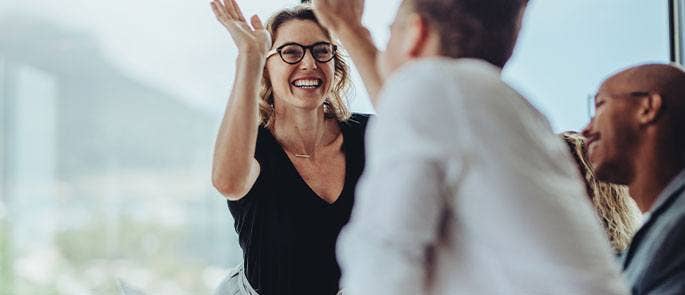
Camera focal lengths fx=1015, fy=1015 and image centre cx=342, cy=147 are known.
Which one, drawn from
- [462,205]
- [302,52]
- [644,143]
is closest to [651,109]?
[644,143]

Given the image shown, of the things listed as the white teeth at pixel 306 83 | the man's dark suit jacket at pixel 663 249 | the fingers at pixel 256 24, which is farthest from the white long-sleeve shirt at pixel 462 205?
the white teeth at pixel 306 83

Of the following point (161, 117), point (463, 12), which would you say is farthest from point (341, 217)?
point (161, 117)

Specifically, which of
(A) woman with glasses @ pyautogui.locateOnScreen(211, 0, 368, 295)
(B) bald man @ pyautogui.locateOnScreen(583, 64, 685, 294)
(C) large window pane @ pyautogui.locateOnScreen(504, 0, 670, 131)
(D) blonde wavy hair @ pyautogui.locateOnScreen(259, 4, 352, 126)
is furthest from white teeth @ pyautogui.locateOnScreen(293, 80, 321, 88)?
(C) large window pane @ pyautogui.locateOnScreen(504, 0, 670, 131)

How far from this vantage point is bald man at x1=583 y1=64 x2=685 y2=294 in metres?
1.27

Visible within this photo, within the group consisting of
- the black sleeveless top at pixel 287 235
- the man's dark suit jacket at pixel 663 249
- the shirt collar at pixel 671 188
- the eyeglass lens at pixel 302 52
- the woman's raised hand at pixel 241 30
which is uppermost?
the woman's raised hand at pixel 241 30

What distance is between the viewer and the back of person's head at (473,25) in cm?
98

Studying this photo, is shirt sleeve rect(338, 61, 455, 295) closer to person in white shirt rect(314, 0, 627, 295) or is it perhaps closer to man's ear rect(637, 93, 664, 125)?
person in white shirt rect(314, 0, 627, 295)

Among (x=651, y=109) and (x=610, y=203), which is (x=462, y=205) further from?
(x=610, y=203)

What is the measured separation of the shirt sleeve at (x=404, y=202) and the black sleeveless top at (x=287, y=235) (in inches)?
51.2

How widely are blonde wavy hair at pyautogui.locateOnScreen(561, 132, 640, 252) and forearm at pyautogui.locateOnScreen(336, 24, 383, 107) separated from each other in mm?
1043

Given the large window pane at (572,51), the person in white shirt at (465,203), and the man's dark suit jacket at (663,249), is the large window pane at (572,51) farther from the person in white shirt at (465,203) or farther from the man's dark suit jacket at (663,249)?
the person in white shirt at (465,203)

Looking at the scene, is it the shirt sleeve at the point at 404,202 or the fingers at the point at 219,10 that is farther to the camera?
the fingers at the point at 219,10

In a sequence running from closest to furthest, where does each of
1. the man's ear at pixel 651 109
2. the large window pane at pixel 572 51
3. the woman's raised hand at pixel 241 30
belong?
the man's ear at pixel 651 109
the woman's raised hand at pixel 241 30
the large window pane at pixel 572 51

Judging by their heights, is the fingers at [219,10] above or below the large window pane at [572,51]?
above
